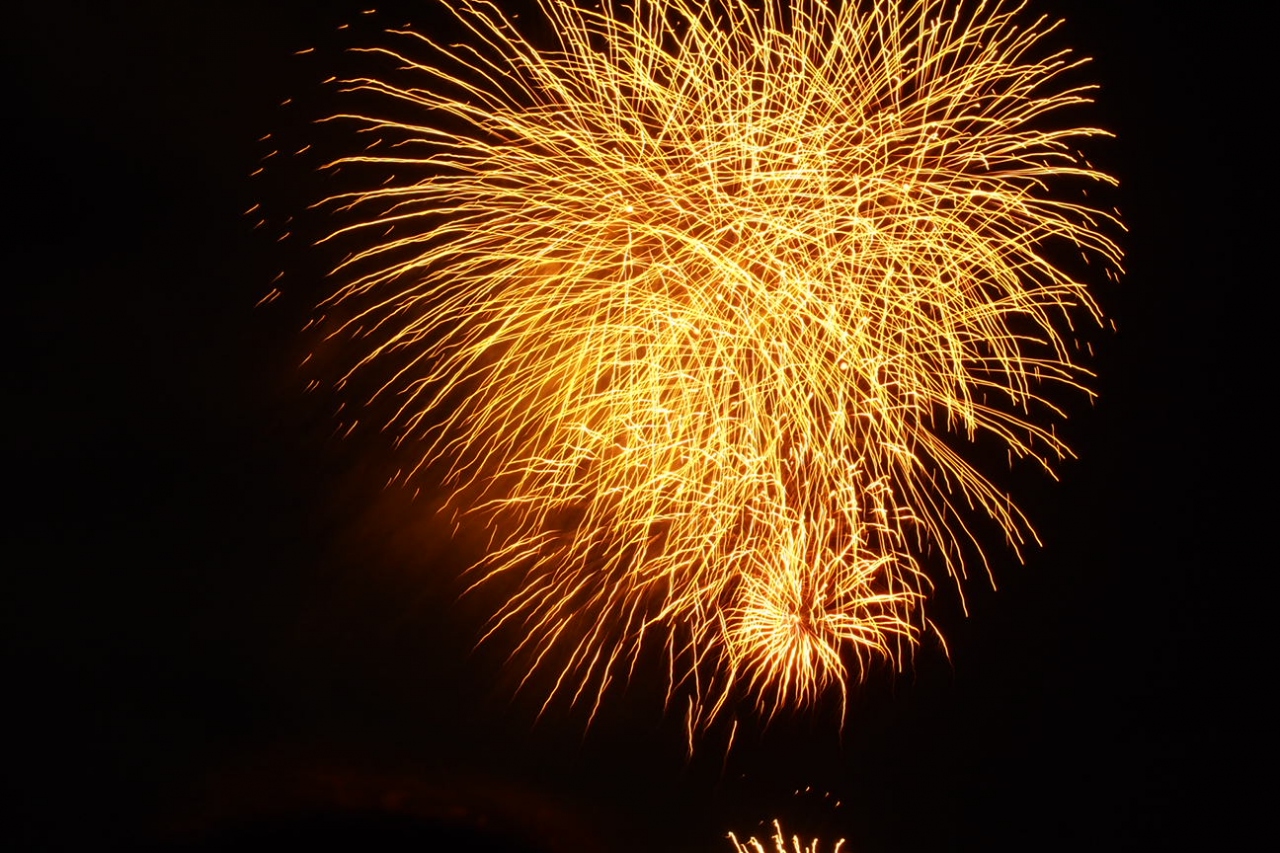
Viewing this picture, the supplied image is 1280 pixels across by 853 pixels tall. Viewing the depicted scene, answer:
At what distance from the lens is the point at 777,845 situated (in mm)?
5969

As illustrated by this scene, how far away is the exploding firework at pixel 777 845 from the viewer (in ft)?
19.4

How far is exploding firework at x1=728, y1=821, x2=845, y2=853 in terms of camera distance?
19.4 ft

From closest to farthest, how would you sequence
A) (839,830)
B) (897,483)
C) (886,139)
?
1. (886,139)
2. (897,483)
3. (839,830)

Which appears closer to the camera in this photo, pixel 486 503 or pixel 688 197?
pixel 688 197

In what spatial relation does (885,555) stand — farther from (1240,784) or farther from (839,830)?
(1240,784)

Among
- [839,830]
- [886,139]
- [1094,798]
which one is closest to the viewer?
[886,139]

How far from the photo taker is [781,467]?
16.9 ft

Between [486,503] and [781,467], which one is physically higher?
[781,467]

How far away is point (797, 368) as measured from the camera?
5004 millimetres

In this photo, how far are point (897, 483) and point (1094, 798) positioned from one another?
315 centimetres

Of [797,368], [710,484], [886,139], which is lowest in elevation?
[710,484]

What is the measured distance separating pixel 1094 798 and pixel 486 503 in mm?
4666

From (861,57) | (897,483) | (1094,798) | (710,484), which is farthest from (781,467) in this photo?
(1094,798)

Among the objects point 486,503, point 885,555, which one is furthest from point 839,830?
point 486,503
